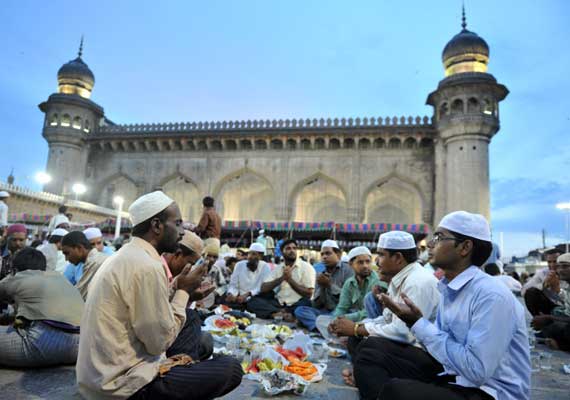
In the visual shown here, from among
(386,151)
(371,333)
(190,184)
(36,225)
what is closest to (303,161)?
(386,151)

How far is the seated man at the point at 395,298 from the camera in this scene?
2.58 meters

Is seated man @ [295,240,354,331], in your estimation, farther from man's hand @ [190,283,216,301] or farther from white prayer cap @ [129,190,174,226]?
white prayer cap @ [129,190,174,226]

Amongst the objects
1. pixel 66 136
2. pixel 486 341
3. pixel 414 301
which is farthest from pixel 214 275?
pixel 66 136

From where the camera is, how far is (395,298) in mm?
2861

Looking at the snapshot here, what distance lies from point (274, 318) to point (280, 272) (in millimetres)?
644

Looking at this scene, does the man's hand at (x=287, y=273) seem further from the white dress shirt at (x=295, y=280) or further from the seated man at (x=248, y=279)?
the seated man at (x=248, y=279)

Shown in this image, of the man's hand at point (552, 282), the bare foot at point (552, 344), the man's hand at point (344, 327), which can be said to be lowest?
the bare foot at point (552, 344)

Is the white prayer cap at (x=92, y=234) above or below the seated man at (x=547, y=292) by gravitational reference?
above

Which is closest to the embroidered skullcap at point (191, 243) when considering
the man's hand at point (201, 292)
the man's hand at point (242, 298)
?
the man's hand at point (201, 292)

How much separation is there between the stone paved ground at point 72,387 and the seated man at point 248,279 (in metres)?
3.10

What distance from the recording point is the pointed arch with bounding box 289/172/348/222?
19359 millimetres

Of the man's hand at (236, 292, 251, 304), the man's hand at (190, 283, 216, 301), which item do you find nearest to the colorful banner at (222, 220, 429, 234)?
the man's hand at (236, 292, 251, 304)

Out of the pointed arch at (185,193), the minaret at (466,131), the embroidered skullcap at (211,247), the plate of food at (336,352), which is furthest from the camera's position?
the pointed arch at (185,193)

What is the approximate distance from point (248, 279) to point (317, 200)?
1367 centimetres
